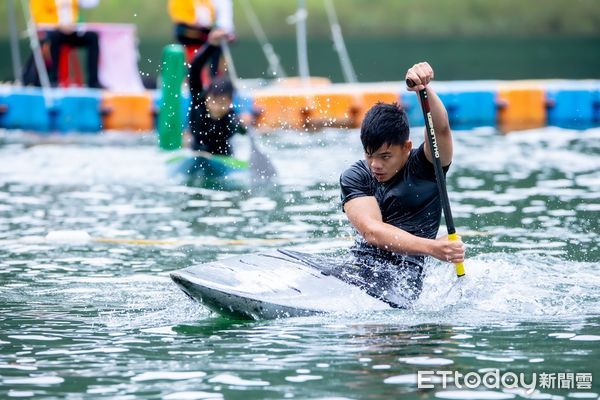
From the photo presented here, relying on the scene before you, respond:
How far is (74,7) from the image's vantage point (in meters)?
18.2

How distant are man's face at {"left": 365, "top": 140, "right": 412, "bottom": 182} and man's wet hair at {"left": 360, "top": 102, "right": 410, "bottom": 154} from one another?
3 cm

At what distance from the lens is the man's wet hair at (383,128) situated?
657 cm


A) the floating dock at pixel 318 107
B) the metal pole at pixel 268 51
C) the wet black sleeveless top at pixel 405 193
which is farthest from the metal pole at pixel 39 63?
the wet black sleeveless top at pixel 405 193

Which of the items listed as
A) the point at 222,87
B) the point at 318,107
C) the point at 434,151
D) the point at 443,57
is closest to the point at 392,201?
the point at 434,151

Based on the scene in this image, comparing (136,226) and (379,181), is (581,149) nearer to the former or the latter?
(136,226)

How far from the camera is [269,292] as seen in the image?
673 cm

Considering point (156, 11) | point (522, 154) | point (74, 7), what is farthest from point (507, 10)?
point (522, 154)

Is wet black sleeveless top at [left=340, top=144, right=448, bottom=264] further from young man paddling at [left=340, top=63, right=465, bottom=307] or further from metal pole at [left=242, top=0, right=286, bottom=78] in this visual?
metal pole at [left=242, top=0, right=286, bottom=78]

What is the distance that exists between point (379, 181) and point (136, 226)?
3.80 meters

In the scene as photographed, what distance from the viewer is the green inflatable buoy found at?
13859 mm

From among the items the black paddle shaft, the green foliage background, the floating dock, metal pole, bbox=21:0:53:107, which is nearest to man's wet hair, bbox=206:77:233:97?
the floating dock

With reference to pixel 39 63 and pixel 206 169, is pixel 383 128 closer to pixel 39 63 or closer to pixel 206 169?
pixel 206 169

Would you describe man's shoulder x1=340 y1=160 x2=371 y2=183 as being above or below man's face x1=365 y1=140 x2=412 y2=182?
below

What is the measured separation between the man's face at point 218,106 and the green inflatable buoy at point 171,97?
→ 2.86ft
